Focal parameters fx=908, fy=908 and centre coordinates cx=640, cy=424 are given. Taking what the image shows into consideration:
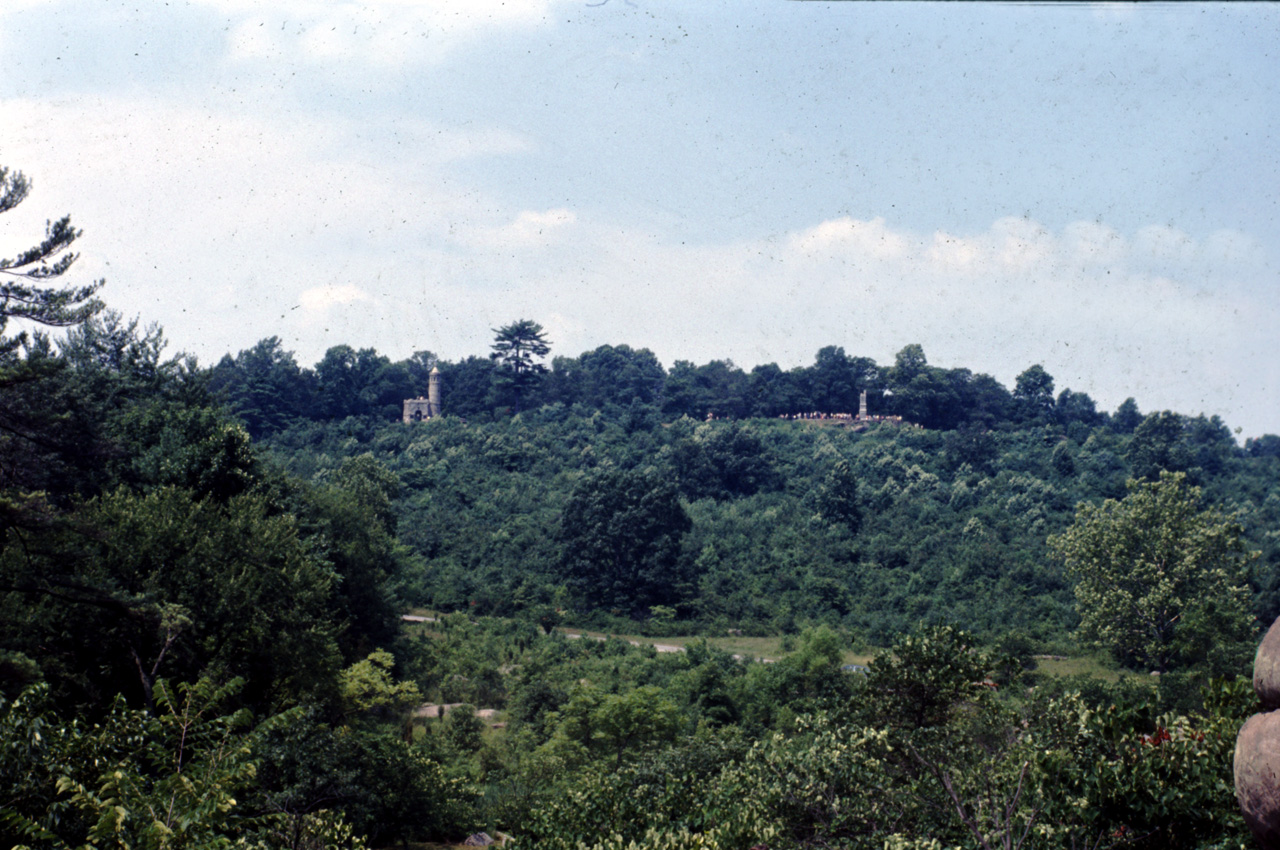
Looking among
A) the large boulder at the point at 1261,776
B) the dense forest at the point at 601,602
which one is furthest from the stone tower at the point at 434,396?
the large boulder at the point at 1261,776

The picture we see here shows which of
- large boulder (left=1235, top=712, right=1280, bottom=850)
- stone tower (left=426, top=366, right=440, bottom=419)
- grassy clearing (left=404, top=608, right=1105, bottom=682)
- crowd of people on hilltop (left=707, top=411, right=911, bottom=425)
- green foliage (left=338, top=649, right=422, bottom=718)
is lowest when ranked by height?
grassy clearing (left=404, top=608, right=1105, bottom=682)

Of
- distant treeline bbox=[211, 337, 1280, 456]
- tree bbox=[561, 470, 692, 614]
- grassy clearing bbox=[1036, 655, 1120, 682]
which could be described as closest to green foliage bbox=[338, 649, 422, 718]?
tree bbox=[561, 470, 692, 614]

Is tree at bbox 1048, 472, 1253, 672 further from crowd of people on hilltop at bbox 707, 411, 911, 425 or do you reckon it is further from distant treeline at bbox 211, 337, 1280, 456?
crowd of people on hilltop at bbox 707, 411, 911, 425

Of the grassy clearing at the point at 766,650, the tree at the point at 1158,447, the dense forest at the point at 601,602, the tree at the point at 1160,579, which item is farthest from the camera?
the tree at the point at 1158,447

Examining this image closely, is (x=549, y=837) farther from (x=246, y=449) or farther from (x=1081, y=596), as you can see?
(x=1081, y=596)

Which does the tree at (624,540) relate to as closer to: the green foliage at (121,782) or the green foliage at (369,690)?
the green foliage at (369,690)

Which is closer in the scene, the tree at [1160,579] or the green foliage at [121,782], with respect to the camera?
the green foliage at [121,782]

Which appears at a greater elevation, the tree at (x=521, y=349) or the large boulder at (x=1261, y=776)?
the tree at (x=521, y=349)

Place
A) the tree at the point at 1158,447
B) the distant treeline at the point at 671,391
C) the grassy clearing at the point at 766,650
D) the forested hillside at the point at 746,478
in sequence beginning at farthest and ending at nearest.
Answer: the distant treeline at the point at 671,391
the tree at the point at 1158,447
the forested hillside at the point at 746,478
the grassy clearing at the point at 766,650
